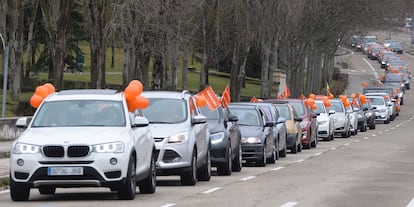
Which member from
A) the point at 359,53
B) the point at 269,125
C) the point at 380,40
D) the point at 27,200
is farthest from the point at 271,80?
the point at 380,40

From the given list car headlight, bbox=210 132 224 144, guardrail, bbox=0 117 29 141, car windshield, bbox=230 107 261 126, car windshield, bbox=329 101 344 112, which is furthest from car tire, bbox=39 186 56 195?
car windshield, bbox=329 101 344 112

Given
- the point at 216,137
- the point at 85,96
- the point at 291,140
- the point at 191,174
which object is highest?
the point at 85,96

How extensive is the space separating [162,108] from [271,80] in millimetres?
44603

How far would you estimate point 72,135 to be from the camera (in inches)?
658

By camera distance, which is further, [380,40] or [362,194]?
[380,40]

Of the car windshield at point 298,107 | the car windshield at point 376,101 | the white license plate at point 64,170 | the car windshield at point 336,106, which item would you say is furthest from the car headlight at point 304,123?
the car windshield at point 376,101

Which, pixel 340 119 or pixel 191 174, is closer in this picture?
pixel 191 174

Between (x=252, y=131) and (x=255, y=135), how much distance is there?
169mm

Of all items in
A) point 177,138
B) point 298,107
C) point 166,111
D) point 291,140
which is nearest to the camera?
point 177,138

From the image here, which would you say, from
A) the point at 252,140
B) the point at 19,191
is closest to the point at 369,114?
the point at 252,140

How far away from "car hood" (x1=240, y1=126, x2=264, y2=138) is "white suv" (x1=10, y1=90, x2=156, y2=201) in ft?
33.9

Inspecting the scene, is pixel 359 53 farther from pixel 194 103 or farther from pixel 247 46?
pixel 194 103

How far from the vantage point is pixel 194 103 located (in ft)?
73.8

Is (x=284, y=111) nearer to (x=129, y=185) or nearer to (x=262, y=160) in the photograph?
(x=262, y=160)
